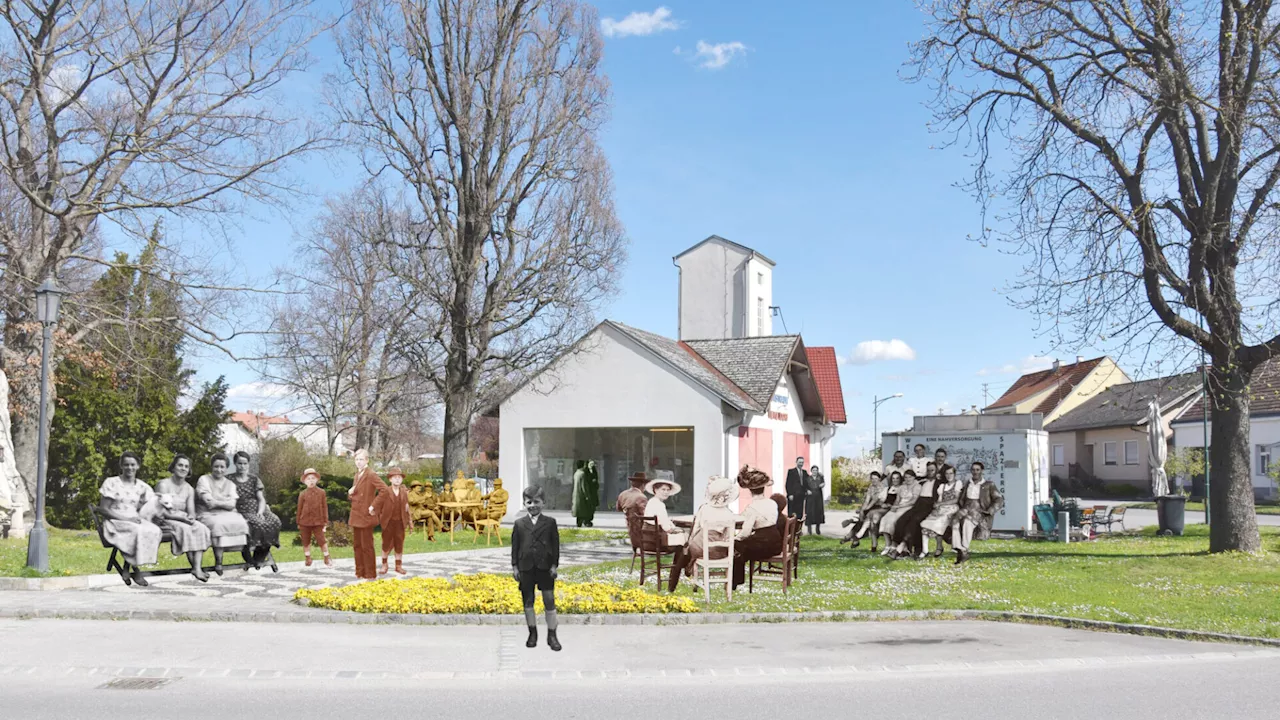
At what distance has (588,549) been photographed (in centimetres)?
2127

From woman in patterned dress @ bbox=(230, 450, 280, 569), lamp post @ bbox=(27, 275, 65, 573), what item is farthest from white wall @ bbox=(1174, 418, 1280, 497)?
lamp post @ bbox=(27, 275, 65, 573)

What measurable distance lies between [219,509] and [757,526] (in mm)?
7570

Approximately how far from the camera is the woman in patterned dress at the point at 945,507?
17414 millimetres

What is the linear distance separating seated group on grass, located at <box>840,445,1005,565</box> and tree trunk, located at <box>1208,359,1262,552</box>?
12.1ft

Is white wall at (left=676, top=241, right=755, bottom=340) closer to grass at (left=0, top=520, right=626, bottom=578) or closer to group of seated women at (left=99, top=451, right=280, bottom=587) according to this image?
grass at (left=0, top=520, right=626, bottom=578)

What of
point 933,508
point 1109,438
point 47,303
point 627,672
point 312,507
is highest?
point 47,303

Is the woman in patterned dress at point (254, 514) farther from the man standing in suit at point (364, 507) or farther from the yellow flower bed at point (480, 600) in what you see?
the yellow flower bed at point (480, 600)

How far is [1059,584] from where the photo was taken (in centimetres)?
1438

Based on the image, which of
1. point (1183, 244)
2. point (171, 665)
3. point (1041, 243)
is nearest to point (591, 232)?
point (1041, 243)

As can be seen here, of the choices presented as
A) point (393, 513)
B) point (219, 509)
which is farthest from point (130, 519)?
point (393, 513)

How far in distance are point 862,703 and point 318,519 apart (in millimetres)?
10523

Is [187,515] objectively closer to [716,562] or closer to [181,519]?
[181,519]

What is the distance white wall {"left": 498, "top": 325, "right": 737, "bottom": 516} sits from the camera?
30.2 meters

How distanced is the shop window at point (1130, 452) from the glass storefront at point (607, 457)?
118 ft
